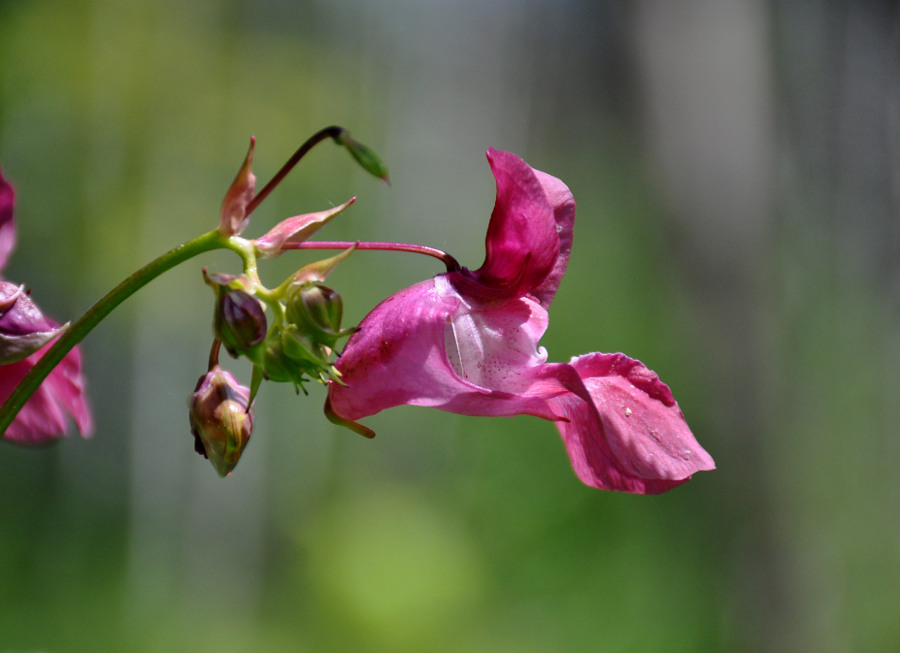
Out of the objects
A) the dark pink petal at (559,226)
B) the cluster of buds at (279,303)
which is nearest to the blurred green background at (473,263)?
the dark pink petal at (559,226)

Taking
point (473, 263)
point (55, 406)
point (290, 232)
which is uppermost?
point (290, 232)

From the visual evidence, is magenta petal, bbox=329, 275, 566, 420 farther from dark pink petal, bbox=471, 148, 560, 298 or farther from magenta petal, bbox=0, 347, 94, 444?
magenta petal, bbox=0, 347, 94, 444

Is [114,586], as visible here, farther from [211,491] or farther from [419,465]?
[419,465]

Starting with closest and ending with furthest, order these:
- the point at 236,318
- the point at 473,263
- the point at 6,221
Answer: the point at 236,318, the point at 6,221, the point at 473,263

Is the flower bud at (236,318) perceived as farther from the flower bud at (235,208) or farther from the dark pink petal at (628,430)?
the dark pink petal at (628,430)

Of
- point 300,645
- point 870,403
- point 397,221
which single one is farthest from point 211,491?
point 870,403

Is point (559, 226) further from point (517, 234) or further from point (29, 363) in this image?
point (29, 363)

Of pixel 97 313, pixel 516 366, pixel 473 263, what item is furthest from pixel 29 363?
pixel 473 263
